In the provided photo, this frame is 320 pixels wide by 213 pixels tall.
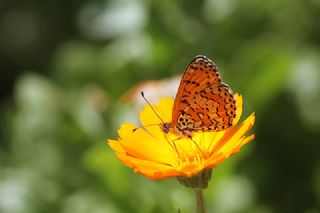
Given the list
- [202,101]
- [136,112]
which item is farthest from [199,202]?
[136,112]

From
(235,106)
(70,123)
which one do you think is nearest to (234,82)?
(70,123)

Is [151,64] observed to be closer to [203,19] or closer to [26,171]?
[203,19]

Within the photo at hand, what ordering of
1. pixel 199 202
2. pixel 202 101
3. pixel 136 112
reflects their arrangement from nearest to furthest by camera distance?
pixel 199 202, pixel 202 101, pixel 136 112

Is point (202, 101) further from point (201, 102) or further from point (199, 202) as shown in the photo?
point (199, 202)

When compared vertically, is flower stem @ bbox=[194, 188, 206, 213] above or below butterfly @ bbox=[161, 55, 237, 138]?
below

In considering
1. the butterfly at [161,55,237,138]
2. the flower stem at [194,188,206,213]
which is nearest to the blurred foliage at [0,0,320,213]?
the butterfly at [161,55,237,138]

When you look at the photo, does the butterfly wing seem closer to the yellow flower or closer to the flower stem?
the yellow flower

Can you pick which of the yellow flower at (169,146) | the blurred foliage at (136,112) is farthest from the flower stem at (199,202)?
the blurred foliage at (136,112)
